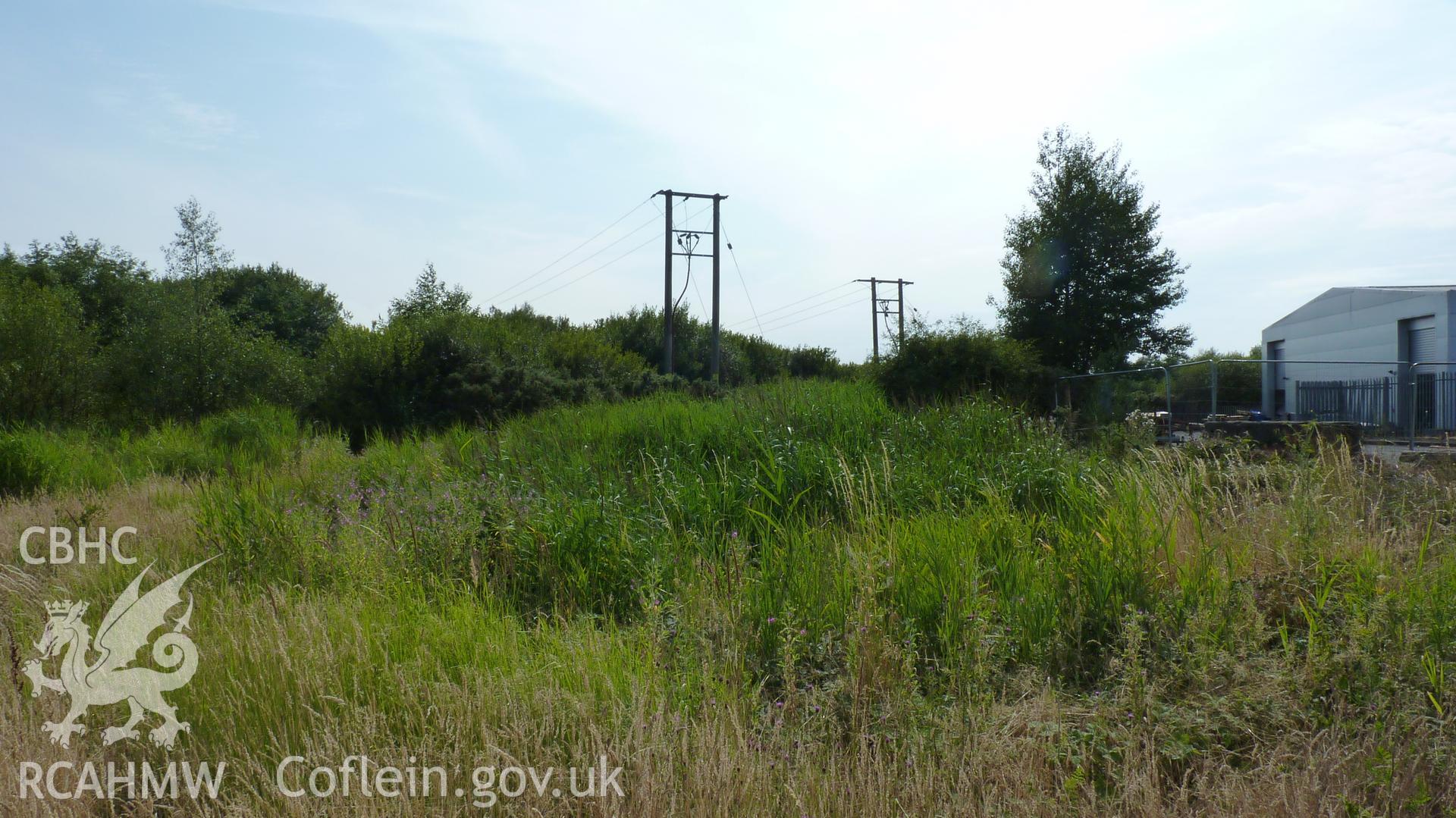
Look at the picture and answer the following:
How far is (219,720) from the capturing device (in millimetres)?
2992

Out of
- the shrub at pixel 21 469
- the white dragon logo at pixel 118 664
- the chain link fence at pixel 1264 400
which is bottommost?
the white dragon logo at pixel 118 664

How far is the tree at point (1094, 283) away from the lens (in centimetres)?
2798

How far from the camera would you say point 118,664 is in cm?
357

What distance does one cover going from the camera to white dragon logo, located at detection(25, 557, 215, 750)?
10.3ft

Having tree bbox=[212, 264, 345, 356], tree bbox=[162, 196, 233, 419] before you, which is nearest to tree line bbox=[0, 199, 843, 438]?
tree bbox=[162, 196, 233, 419]

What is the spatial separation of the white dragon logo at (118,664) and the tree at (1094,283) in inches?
1067

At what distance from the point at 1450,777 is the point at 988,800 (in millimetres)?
1536

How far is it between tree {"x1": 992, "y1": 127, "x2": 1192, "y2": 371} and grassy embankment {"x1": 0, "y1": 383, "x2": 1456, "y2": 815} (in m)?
22.4

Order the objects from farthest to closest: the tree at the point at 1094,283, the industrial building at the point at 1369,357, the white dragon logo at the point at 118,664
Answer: the tree at the point at 1094,283
the industrial building at the point at 1369,357
the white dragon logo at the point at 118,664

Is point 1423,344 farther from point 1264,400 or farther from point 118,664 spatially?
point 118,664

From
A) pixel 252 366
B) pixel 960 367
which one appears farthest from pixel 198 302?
pixel 960 367

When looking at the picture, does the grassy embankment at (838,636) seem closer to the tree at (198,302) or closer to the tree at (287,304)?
the tree at (198,302)

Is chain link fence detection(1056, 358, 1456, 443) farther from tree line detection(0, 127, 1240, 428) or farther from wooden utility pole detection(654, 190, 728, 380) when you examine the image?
wooden utility pole detection(654, 190, 728, 380)

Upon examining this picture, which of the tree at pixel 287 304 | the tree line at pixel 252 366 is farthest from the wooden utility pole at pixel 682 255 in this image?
the tree at pixel 287 304
